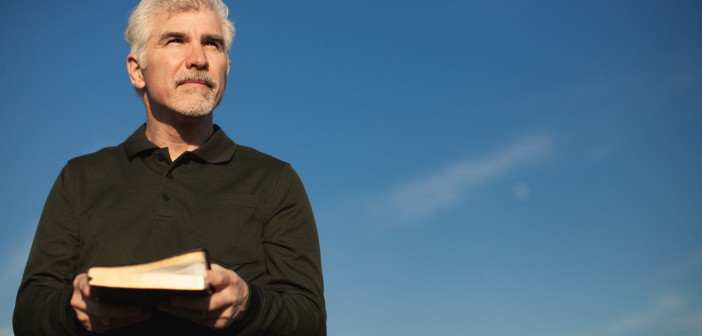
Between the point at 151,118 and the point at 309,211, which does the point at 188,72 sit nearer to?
the point at 151,118

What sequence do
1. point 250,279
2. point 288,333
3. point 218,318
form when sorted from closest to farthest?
point 218,318, point 288,333, point 250,279

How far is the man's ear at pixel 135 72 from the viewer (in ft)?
16.4

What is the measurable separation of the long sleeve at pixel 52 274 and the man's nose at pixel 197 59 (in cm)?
116

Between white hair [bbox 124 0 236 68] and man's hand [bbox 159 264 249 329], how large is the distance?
229 centimetres

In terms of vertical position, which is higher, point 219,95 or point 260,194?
point 219,95

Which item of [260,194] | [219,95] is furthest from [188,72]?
[260,194]

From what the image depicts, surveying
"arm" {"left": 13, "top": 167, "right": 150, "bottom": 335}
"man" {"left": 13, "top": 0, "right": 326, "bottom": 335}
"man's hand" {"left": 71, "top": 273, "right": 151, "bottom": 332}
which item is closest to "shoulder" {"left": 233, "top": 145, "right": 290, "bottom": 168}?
"man" {"left": 13, "top": 0, "right": 326, "bottom": 335}

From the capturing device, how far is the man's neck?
15.7 ft

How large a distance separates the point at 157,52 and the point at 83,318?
2.07 metres

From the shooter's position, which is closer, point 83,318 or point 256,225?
point 83,318

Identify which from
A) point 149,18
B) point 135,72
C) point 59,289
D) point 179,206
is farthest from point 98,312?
point 149,18

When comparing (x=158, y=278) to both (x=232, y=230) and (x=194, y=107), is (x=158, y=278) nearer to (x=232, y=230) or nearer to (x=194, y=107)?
(x=232, y=230)

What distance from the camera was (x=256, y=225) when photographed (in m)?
4.36

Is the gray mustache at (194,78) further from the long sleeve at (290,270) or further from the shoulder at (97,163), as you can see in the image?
the long sleeve at (290,270)
